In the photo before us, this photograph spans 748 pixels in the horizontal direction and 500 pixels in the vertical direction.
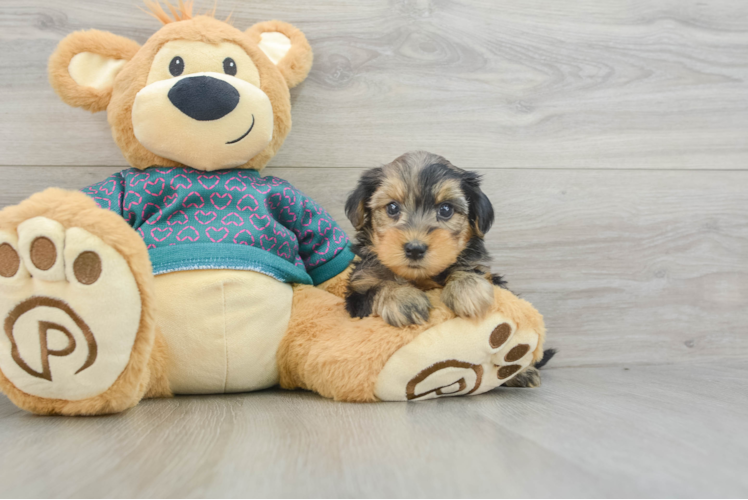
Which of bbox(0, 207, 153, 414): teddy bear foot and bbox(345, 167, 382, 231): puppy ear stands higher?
bbox(345, 167, 382, 231): puppy ear

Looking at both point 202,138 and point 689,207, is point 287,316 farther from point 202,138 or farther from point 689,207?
point 689,207

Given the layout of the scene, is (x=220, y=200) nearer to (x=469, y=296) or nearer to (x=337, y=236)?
(x=337, y=236)

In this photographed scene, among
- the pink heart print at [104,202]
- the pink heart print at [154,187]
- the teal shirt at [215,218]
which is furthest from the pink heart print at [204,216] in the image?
the pink heart print at [104,202]

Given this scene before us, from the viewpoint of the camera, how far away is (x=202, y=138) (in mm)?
1439

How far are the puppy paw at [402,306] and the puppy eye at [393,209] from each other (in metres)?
0.19

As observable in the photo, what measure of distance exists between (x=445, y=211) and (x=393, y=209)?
0.13 metres

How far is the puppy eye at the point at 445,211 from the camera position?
1357 millimetres

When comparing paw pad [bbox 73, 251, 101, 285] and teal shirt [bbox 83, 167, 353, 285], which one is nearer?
paw pad [bbox 73, 251, 101, 285]

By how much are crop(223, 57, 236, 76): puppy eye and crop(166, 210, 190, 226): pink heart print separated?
41cm

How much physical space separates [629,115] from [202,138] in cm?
156

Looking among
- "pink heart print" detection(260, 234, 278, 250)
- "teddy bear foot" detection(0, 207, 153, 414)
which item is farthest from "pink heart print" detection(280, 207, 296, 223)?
"teddy bear foot" detection(0, 207, 153, 414)

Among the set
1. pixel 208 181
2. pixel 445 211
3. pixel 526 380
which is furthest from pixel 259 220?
pixel 526 380

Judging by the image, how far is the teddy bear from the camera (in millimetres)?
1078

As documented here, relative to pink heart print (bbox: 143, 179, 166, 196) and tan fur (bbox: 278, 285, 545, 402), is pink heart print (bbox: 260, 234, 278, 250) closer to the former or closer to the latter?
tan fur (bbox: 278, 285, 545, 402)
